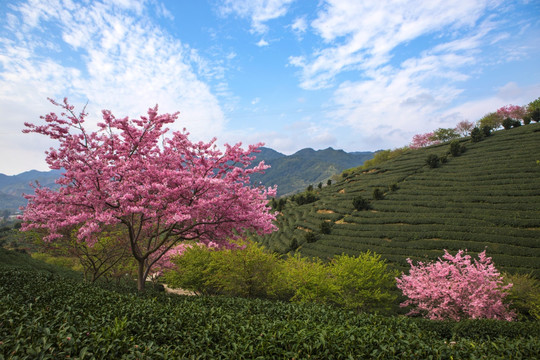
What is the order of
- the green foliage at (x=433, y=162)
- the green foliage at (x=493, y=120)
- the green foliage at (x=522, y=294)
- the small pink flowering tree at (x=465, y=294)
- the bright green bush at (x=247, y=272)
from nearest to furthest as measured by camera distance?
the small pink flowering tree at (x=465, y=294), the green foliage at (x=522, y=294), the bright green bush at (x=247, y=272), the green foliage at (x=433, y=162), the green foliage at (x=493, y=120)

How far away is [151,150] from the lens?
12.8m

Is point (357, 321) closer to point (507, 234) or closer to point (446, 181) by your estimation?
point (507, 234)

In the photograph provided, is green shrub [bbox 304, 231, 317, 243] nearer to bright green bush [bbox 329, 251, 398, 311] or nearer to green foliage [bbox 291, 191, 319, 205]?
bright green bush [bbox 329, 251, 398, 311]

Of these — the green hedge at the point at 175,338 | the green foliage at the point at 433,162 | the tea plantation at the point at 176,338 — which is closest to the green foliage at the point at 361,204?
the green foliage at the point at 433,162

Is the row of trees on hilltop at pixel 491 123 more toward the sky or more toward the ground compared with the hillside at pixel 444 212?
more toward the sky

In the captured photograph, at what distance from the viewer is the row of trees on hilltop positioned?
56.9 m

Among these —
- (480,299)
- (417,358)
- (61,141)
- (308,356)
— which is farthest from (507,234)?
(61,141)

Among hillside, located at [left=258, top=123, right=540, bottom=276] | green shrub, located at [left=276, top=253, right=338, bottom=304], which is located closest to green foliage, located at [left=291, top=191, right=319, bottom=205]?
hillside, located at [left=258, top=123, right=540, bottom=276]

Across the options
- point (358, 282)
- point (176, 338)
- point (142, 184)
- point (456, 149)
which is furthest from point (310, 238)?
point (176, 338)

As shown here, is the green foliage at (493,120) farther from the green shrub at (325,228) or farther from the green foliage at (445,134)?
the green shrub at (325,228)

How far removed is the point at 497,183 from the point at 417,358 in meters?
43.4

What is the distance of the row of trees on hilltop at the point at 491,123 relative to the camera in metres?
56.9

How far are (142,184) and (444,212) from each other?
3720 cm

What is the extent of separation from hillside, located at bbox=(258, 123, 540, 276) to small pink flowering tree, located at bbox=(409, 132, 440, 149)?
1592 inches
